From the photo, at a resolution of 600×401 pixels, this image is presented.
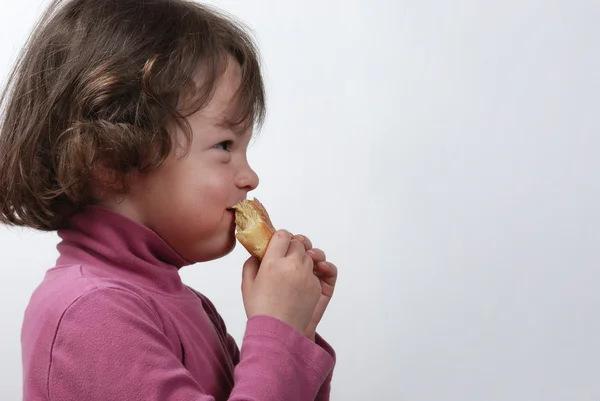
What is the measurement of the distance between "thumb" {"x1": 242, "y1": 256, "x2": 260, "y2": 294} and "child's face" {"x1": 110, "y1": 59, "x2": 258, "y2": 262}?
0.16 ft

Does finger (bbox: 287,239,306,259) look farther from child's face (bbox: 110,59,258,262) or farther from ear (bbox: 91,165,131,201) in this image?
ear (bbox: 91,165,131,201)

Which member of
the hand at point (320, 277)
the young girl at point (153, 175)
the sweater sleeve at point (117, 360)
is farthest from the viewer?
the hand at point (320, 277)

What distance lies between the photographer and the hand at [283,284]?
1152 mm

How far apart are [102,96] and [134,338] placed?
1.01 ft

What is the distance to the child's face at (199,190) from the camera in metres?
1.15

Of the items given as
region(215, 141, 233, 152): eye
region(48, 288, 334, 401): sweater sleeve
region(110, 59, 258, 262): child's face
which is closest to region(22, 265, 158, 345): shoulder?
region(48, 288, 334, 401): sweater sleeve

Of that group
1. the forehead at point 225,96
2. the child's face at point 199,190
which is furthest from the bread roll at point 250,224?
the forehead at point 225,96

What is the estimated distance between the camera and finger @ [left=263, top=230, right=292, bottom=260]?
1.20m

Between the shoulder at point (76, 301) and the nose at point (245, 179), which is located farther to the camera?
the nose at point (245, 179)

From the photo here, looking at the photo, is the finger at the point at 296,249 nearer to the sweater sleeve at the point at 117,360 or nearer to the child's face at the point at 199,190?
the child's face at the point at 199,190

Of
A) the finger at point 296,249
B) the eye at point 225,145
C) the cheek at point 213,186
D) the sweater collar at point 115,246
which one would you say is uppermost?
the eye at point 225,145

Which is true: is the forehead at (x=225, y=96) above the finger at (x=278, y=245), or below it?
above

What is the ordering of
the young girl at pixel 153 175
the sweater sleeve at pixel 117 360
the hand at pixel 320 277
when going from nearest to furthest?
1. the sweater sleeve at pixel 117 360
2. the young girl at pixel 153 175
3. the hand at pixel 320 277

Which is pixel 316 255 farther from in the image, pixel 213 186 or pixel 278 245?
pixel 213 186
